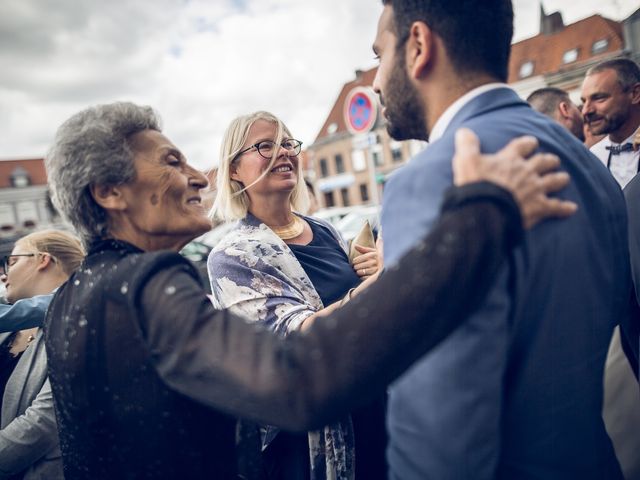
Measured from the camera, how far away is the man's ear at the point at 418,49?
44.5 inches

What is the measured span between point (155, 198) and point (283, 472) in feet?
4.50

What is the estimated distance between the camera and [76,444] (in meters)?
1.19

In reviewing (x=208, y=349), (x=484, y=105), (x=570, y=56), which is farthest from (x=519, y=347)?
(x=570, y=56)

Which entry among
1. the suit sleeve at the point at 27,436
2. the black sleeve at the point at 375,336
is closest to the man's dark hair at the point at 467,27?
the black sleeve at the point at 375,336

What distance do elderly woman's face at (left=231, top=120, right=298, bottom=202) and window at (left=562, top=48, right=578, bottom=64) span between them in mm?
29841

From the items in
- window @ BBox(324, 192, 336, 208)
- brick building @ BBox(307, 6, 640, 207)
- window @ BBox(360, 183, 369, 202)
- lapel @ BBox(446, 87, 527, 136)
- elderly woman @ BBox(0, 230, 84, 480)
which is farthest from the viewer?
window @ BBox(324, 192, 336, 208)

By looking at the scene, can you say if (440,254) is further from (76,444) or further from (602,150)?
(602,150)

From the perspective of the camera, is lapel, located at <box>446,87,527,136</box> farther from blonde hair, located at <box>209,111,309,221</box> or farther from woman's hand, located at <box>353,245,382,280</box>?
blonde hair, located at <box>209,111,309,221</box>

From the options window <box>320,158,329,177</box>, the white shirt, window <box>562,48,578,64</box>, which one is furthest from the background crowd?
window <box>320,158,329,177</box>

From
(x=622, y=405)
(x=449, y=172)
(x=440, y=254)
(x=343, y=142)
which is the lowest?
(x=622, y=405)

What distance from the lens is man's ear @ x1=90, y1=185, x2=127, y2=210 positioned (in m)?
1.25

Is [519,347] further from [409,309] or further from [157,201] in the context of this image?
[157,201]

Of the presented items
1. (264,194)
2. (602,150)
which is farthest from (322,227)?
(602,150)

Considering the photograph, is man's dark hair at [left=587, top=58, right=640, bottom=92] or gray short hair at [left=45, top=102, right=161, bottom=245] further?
man's dark hair at [left=587, top=58, right=640, bottom=92]
